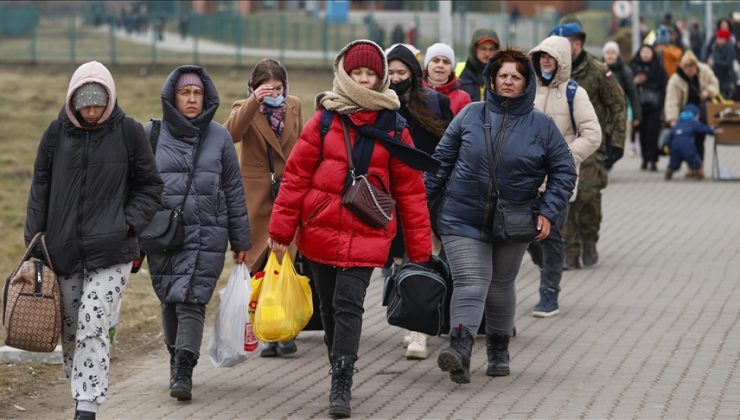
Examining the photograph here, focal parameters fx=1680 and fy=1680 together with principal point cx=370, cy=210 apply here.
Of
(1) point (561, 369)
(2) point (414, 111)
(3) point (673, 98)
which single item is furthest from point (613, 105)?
(3) point (673, 98)

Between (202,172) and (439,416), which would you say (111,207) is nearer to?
(202,172)

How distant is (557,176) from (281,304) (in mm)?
1571

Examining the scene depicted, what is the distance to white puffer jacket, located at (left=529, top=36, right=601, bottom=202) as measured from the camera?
10703 millimetres

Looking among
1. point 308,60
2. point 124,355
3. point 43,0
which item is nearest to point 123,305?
point 124,355

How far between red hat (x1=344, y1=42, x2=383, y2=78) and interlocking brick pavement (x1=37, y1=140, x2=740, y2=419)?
5.32ft

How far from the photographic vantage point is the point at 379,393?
8430 mm

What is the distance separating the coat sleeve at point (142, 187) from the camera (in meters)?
7.45

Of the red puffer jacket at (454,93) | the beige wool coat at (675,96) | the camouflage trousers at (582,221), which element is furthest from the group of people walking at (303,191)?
the beige wool coat at (675,96)

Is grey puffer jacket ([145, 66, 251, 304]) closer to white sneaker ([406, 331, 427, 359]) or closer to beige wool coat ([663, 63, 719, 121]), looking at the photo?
white sneaker ([406, 331, 427, 359])

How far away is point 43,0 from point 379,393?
47.8 m

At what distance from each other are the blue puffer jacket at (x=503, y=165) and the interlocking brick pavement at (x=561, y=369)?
34.9 inches

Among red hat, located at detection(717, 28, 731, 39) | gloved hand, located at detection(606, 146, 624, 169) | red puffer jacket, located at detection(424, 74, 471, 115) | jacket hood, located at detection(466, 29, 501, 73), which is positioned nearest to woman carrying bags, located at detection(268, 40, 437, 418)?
red puffer jacket, located at detection(424, 74, 471, 115)

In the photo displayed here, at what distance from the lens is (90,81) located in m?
7.25

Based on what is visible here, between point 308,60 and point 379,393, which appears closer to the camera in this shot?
point 379,393
